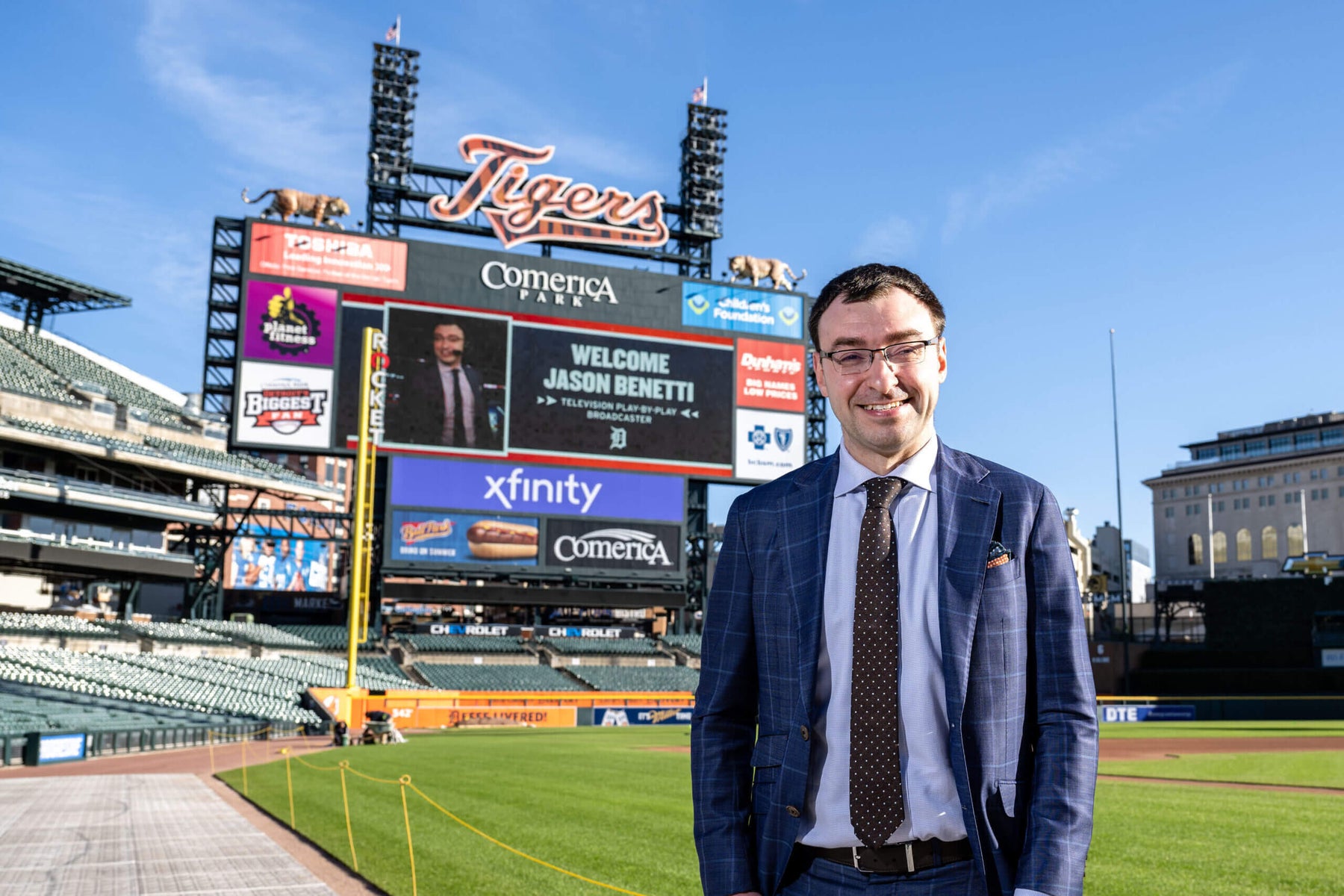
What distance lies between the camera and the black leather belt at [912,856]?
2564mm

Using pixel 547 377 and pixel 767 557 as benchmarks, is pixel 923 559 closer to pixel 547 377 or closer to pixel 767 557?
pixel 767 557

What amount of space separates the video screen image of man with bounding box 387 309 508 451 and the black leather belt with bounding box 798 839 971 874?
45.7 m

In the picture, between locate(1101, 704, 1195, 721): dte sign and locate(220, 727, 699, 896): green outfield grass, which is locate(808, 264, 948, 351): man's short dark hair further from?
locate(1101, 704, 1195, 721): dte sign

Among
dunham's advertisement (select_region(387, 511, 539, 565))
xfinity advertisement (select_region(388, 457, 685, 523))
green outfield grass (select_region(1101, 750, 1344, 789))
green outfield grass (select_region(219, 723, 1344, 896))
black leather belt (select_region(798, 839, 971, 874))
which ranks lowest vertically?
green outfield grass (select_region(1101, 750, 1344, 789))

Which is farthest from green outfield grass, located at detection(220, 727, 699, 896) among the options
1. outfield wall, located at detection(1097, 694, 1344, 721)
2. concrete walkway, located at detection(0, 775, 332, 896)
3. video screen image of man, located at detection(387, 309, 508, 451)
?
outfield wall, located at detection(1097, 694, 1344, 721)

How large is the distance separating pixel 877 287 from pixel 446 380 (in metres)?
46.1

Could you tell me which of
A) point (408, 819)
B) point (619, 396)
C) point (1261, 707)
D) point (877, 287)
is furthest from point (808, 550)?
point (1261, 707)

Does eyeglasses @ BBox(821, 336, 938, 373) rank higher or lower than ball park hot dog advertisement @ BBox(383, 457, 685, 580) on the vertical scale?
lower

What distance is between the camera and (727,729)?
2.93 meters

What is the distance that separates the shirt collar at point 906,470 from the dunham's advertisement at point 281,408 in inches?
1767

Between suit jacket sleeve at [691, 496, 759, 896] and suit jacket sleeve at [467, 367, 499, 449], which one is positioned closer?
suit jacket sleeve at [691, 496, 759, 896]

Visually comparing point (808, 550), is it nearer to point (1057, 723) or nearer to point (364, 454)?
point (1057, 723)

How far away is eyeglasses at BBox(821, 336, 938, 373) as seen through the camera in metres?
2.83

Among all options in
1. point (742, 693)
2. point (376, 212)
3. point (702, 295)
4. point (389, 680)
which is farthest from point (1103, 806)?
point (376, 212)
